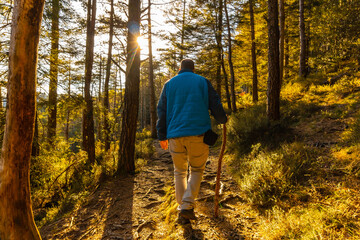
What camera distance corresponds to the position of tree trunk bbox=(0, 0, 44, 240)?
80.4 inches

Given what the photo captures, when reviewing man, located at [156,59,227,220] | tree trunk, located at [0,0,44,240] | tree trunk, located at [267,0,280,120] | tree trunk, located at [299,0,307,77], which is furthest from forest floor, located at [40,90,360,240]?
tree trunk, located at [299,0,307,77]

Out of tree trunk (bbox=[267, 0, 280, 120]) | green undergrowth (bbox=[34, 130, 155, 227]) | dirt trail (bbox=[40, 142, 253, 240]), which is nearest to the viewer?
dirt trail (bbox=[40, 142, 253, 240])

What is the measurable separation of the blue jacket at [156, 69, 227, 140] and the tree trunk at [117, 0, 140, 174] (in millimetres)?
3015

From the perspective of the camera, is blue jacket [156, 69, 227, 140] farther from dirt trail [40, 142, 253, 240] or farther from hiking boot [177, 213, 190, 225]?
dirt trail [40, 142, 253, 240]

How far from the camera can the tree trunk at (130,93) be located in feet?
18.8

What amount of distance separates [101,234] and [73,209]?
1.45 m

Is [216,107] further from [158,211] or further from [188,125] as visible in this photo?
[158,211]

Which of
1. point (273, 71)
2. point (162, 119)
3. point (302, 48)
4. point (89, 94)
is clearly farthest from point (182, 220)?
point (302, 48)

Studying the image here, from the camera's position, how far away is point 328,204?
8.42 feet

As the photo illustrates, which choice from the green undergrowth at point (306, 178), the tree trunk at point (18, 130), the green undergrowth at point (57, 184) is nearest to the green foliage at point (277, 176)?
the green undergrowth at point (306, 178)

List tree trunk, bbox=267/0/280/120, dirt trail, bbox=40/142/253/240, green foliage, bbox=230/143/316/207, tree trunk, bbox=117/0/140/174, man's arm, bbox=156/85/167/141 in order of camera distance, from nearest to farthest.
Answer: dirt trail, bbox=40/142/253/240 → man's arm, bbox=156/85/167/141 → green foliage, bbox=230/143/316/207 → tree trunk, bbox=117/0/140/174 → tree trunk, bbox=267/0/280/120

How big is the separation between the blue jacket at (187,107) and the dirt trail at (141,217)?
1412mm

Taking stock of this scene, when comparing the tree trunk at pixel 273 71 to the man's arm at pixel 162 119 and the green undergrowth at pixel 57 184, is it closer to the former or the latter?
the green undergrowth at pixel 57 184

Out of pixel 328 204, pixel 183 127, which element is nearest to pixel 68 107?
pixel 183 127
